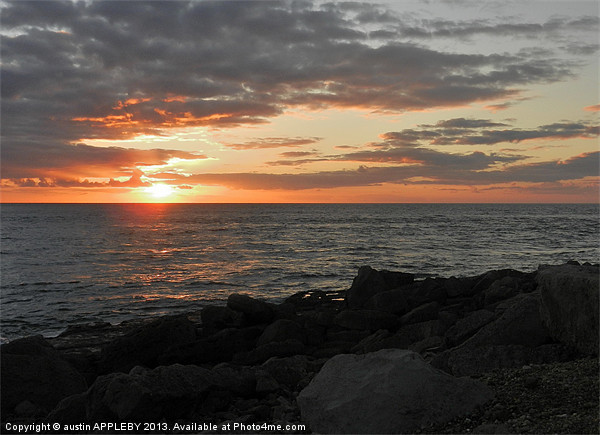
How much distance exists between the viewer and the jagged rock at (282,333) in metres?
14.1

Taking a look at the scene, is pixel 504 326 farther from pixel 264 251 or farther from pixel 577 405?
pixel 264 251

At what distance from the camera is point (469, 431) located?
5.40 metres

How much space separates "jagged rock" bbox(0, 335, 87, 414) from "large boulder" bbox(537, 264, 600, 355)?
10078mm

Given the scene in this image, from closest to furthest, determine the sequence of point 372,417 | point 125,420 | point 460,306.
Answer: point 372,417 → point 125,420 → point 460,306

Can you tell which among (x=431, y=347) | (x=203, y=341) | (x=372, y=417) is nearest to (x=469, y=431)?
(x=372, y=417)

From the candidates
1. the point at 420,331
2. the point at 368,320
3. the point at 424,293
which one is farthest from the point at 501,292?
the point at 368,320

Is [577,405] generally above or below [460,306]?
above

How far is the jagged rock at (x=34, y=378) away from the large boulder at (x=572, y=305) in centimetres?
1008

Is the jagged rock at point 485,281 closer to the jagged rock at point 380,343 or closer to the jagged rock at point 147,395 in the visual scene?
the jagged rock at point 380,343

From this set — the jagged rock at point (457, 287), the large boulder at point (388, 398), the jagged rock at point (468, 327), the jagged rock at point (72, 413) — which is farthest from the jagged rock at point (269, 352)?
the jagged rock at point (457, 287)

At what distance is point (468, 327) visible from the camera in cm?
1048

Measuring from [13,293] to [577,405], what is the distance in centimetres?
2910

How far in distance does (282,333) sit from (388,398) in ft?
28.0

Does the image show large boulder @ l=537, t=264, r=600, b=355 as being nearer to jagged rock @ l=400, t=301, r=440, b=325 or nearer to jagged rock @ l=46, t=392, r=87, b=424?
jagged rock @ l=400, t=301, r=440, b=325
